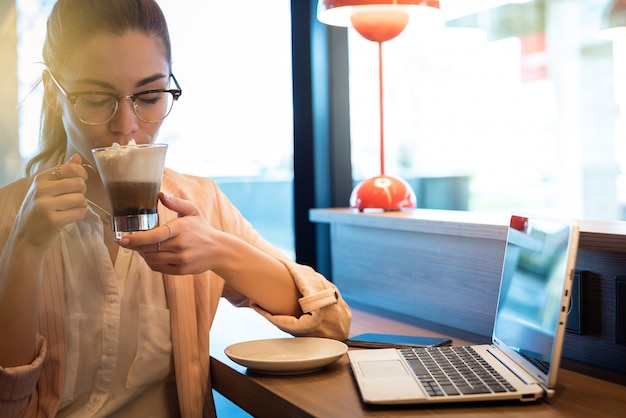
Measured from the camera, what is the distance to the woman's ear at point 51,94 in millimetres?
1528

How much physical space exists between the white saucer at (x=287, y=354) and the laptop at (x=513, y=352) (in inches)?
2.1

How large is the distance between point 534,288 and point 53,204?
848 millimetres

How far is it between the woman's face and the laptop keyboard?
73cm

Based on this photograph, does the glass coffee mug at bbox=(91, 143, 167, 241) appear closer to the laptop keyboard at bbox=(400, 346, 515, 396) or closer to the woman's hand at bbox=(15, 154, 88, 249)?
the woman's hand at bbox=(15, 154, 88, 249)

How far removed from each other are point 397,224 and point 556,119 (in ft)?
18.9

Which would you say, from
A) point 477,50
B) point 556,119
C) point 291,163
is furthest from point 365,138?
point 556,119

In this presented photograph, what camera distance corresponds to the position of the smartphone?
1473mm

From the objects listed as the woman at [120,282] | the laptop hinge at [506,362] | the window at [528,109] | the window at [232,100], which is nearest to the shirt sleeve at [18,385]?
the woman at [120,282]


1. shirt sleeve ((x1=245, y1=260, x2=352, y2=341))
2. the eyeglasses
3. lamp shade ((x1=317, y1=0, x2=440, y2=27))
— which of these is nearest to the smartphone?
shirt sleeve ((x1=245, y1=260, x2=352, y2=341))

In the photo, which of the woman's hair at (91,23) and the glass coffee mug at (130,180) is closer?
the glass coffee mug at (130,180)

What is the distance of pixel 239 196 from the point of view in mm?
3156

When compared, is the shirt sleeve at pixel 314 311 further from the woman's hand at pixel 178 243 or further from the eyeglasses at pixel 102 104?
the eyeglasses at pixel 102 104

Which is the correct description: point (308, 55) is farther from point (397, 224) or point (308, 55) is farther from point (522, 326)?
point (522, 326)

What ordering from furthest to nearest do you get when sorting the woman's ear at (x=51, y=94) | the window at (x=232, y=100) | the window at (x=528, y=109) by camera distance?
the window at (x=528, y=109)
the window at (x=232, y=100)
the woman's ear at (x=51, y=94)
